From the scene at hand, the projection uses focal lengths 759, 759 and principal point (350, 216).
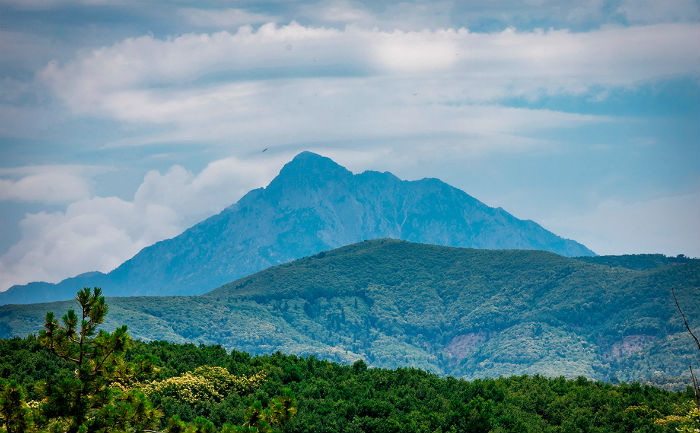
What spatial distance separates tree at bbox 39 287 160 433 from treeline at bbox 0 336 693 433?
21.6 metres

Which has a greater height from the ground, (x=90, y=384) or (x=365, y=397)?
(x=90, y=384)

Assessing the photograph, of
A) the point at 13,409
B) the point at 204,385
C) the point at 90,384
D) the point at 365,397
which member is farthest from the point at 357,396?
the point at 13,409

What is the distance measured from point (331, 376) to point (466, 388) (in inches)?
482

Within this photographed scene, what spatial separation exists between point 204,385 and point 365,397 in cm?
1267

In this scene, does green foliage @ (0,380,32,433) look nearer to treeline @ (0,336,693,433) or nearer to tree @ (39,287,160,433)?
tree @ (39,287,160,433)

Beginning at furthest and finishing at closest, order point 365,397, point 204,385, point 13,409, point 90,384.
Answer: point 365,397 < point 204,385 < point 90,384 < point 13,409

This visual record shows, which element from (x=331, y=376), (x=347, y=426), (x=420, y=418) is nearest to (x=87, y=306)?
(x=347, y=426)

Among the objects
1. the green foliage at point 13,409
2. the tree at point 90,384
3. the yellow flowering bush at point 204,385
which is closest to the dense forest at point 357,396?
the yellow flowering bush at point 204,385

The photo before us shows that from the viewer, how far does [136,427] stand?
2664cm

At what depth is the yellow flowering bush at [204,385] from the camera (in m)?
55.8

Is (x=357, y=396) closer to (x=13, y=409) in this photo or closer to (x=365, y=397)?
(x=365, y=397)

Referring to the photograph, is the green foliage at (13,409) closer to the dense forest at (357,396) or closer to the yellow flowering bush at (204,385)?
the dense forest at (357,396)

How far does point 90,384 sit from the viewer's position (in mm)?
27188

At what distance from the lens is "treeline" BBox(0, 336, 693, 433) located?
54531mm
